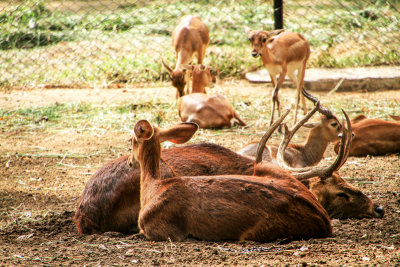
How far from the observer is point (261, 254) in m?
3.25

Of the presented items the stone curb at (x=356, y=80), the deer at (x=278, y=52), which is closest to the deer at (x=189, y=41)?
the stone curb at (x=356, y=80)

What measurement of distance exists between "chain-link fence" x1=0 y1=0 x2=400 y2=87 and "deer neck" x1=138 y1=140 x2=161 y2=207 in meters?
7.14

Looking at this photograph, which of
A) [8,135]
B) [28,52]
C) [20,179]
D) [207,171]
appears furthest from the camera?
[28,52]

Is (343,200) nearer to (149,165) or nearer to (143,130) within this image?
(149,165)

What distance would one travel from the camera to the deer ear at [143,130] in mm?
3750

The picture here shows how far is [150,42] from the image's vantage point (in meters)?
12.7

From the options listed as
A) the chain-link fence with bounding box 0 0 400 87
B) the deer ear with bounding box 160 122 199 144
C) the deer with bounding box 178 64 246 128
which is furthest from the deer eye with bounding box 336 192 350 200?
the chain-link fence with bounding box 0 0 400 87

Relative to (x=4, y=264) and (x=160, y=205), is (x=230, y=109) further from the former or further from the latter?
(x=4, y=264)

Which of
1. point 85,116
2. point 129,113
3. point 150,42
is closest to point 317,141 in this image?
point 129,113

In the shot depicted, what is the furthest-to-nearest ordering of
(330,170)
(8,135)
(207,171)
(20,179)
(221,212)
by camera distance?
(8,135) < (20,179) < (207,171) < (330,170) < (221,212)

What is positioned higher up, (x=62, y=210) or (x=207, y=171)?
(x=207, y=171)

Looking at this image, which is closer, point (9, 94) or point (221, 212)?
point (221, 212)

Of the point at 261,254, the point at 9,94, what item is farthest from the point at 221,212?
A: the point at 9,94

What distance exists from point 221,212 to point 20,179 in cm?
303
